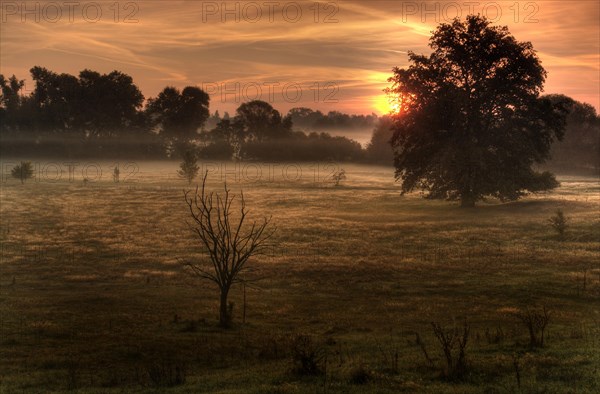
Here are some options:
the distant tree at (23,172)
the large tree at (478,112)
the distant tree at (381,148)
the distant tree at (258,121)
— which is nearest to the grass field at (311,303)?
the large tree at (478,112)

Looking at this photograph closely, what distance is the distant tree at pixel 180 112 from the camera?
449 feet

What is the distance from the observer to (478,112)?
55.5 meters

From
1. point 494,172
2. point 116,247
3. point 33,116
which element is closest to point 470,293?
point 116,247

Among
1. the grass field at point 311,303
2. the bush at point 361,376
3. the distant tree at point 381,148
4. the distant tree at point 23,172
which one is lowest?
the grass field at point 311,303

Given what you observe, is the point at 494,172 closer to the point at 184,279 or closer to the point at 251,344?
the point at 184,279

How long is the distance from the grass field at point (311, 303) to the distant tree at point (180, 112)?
85.8m

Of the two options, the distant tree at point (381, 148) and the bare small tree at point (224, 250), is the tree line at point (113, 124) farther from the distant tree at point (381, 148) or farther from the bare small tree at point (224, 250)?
the bare small tree at point (224, 250)

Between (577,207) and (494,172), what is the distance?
759 centimetres

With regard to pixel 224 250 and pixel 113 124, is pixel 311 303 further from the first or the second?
pixel 113 124

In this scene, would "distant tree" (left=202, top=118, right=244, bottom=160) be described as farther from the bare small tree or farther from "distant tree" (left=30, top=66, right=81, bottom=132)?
the bare small tree

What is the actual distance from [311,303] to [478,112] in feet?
119

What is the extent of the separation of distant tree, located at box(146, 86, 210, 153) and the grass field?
8581 centimetres

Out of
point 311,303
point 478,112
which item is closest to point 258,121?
point 478,112

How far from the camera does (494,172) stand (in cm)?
5394
